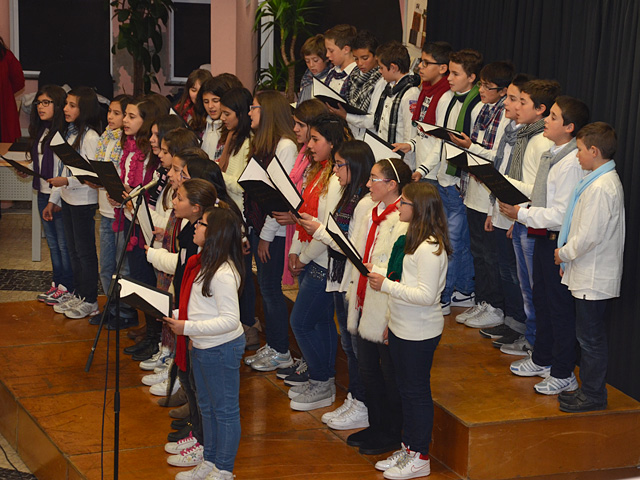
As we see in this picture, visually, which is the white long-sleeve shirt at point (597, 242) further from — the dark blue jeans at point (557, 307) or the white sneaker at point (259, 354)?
the white sneaker at point (259, 354)

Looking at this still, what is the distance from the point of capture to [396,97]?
5031 mm

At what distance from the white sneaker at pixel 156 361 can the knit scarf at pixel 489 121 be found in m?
1.93

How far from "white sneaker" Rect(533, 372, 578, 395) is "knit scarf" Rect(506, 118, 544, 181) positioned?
3.09 feet

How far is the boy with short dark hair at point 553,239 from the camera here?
3822 mm

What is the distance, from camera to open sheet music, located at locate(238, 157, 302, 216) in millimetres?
3656

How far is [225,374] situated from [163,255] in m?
0.65

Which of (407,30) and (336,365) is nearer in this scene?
(336,365)

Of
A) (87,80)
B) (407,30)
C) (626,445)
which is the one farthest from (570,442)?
(87,80)

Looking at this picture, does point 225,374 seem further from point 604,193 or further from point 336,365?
point 604,193

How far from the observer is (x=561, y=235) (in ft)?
12.3

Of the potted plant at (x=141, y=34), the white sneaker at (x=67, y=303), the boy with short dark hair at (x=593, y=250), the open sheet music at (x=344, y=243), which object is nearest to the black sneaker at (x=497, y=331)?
the boy with short dark hair at (x=593, y=250)

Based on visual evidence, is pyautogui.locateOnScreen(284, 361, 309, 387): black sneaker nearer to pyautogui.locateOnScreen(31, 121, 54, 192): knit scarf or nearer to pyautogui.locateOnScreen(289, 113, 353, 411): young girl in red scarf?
pyautogui.locateOnScreen(289, 113, 353, 411): young girl in red scarf

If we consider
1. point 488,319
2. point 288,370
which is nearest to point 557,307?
point 488,319

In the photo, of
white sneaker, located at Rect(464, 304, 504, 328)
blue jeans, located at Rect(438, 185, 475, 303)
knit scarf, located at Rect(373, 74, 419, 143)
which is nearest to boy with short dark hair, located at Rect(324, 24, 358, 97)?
knit scarf, located at Rect(373, 74, 419, 143)
